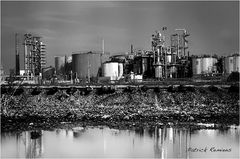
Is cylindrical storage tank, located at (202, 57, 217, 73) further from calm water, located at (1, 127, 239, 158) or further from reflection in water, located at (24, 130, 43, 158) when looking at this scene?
reflection in water, located at (24, 130, 43, 158)

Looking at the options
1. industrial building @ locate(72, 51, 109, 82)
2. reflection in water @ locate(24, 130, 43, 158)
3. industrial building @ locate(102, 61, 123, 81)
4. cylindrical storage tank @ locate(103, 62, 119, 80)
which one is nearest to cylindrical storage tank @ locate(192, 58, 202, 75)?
industrial building @ locate(102, 61, 123, 81)

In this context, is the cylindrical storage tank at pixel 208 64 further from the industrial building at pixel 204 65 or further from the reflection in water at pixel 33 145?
the reflection in water at pixel 33 145

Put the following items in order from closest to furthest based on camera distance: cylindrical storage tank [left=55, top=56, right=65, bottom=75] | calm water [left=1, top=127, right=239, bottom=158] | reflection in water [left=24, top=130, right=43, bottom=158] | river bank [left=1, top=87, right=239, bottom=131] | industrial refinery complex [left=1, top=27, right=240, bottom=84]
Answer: calm water [left=1, top=127, right=239, bottom=158]
reflection in water [left=24, top=130, right=43, bottom=158]
river bank [left=1, top=87, right=239, bottom=131]
industrial refinery complex [left=1, top=27, right=240, bottom=84]
cylindrical storage tank [left=55, top=56, right=65, bottom=75]

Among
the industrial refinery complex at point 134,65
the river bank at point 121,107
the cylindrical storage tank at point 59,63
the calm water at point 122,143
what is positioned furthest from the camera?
the cylindrical storage tank at point 59,63

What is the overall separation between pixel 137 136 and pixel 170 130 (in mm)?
2604

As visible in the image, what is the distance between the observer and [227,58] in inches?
1980

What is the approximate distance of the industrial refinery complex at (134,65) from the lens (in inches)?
2055

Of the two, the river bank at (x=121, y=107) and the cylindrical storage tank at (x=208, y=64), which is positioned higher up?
the cylindrical storage tank at (x=208, y=64)

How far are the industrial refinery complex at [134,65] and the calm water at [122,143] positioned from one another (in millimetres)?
23911

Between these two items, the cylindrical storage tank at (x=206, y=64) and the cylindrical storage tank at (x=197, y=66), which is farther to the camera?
the cylindrical storage tank at (x=197, y=66)

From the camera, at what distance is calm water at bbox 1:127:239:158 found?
752 inches

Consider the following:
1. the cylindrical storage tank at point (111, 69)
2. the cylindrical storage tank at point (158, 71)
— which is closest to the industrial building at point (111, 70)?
the cylindrical storage tank at point (111, 69)

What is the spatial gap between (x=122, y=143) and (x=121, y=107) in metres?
12.4

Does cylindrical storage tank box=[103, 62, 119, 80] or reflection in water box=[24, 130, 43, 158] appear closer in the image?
reflection in water box=[24, 130, 43, 158]
